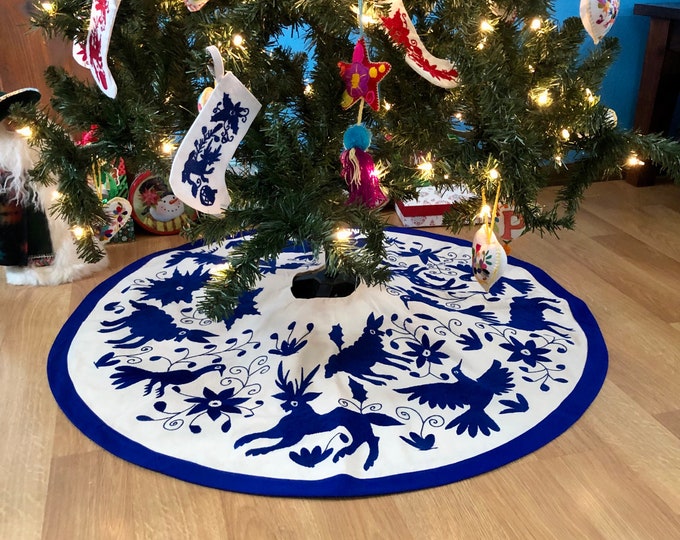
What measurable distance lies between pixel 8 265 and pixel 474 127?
4.19 feet

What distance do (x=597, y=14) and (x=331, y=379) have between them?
0.80 m

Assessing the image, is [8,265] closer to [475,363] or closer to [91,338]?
[91,338]

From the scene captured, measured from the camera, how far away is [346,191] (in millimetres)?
1225

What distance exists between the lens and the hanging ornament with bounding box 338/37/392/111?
990mm

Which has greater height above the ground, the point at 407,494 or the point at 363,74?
the point at 363,74

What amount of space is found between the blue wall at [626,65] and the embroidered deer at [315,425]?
68.7 inches

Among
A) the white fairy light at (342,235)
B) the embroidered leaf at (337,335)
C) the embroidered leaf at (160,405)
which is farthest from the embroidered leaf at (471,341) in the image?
the embroidered leaf at (160,405)

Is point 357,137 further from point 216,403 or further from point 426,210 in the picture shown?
point 426,210

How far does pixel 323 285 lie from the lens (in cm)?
144

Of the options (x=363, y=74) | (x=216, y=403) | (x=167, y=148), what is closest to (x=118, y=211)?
(x=167, y=148)

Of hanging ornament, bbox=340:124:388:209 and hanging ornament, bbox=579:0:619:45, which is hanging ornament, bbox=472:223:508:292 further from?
hanging ornament, bbox=579:0:619:45

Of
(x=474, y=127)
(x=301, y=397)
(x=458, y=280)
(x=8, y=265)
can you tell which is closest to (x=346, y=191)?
(x=474, y=127)

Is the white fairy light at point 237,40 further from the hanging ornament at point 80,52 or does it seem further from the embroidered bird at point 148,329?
the embroidered bird at point 148,329

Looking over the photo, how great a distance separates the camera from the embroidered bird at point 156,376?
126 cm
